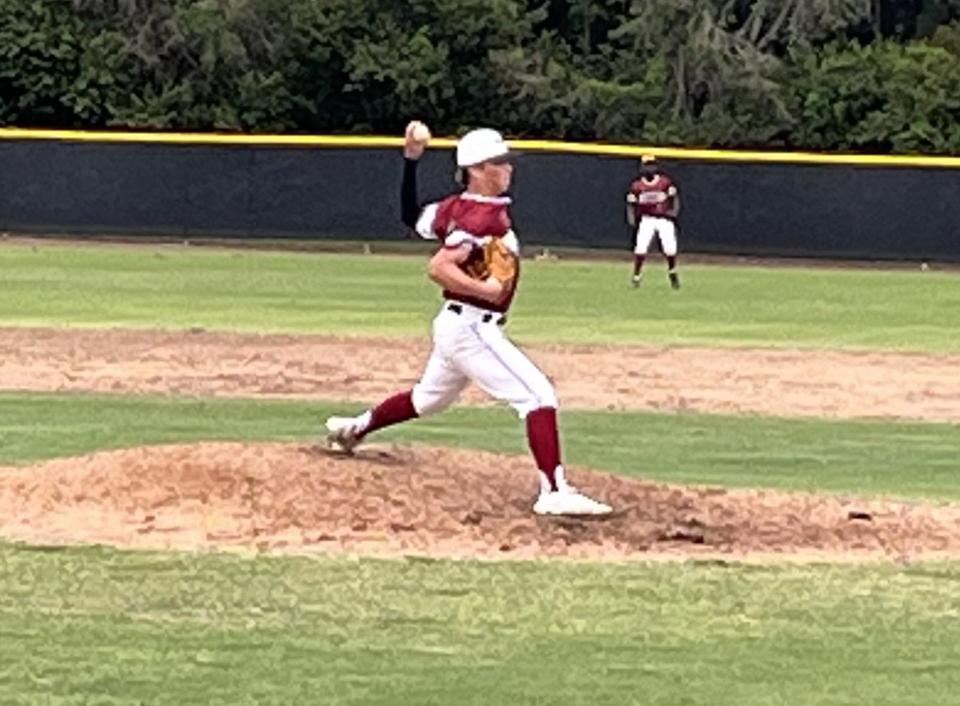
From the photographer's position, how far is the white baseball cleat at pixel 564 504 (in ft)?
33.9

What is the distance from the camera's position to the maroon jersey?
29.8m

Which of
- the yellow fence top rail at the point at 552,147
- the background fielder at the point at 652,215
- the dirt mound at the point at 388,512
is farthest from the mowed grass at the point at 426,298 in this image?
the dirt mound at the point at 388,512

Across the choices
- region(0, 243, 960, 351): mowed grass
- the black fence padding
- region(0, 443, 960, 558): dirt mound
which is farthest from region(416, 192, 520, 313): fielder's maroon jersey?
the black fence padding

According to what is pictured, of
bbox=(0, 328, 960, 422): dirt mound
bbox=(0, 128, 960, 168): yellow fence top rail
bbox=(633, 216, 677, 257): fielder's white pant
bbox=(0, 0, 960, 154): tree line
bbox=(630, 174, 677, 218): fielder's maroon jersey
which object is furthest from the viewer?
bbox=(0, 0, 960, 154): tree line

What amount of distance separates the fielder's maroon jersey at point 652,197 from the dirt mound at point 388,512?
724 inches

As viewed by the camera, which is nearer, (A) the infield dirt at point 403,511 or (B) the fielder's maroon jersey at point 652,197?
(A) the infield dirt at point 403,511

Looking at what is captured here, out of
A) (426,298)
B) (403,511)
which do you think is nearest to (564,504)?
(403,511)

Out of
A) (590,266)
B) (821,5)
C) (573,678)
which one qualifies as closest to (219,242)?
(590,266)

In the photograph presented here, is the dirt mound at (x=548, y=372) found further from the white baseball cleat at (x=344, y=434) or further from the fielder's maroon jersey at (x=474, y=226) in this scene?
the fielder's maroon jersey at (x=474, y=226)

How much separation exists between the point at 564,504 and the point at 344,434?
1298 mm

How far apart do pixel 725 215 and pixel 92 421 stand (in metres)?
22.0

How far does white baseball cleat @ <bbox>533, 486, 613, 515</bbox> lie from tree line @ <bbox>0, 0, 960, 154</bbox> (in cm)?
3724

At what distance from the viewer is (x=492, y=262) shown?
32.9 feet

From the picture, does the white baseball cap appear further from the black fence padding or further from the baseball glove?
the black fence padding
